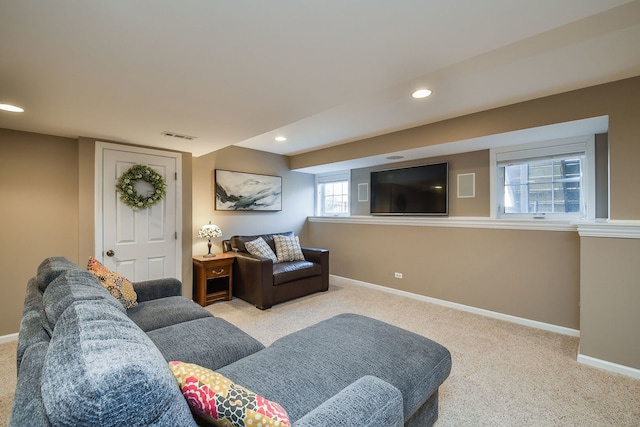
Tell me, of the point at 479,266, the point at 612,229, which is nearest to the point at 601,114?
the point at 612,229

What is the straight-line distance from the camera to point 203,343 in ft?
5.41

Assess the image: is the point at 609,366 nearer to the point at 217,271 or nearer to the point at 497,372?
the point at 497,372

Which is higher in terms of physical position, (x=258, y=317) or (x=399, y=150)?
(x=399, y=150)

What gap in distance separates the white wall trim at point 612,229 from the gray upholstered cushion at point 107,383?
9.92ft

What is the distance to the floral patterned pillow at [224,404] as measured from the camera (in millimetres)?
756

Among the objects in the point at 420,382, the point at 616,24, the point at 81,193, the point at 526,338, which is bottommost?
the point at 526,338

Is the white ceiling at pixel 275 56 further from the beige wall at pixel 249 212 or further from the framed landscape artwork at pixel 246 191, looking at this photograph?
the framed landscape artwork at pixel 246 191

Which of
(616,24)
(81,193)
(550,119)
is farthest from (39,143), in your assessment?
(550,119)

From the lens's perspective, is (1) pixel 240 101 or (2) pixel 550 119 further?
(2) pixel 550 119

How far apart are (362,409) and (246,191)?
4007 millimetres

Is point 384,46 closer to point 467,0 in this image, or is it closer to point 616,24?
point 467,0

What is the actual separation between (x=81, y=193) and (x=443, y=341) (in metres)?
3.96

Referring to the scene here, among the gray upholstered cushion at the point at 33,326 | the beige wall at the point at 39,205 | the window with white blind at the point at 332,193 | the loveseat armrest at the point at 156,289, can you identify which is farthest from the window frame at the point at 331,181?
the gray upholstered cushion at the point at 33,326

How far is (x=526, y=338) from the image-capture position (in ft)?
9.17
